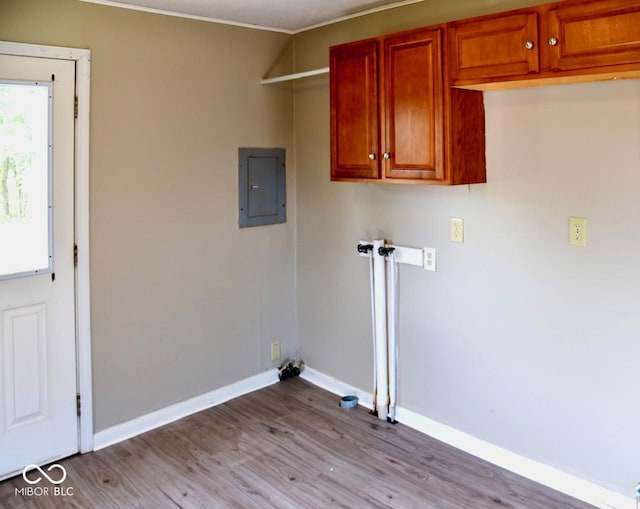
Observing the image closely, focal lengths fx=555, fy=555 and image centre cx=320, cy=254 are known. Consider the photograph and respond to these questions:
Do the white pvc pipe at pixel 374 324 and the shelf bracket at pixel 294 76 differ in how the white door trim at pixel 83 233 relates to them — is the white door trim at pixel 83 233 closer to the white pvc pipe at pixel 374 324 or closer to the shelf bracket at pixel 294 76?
the shelf bracket at pixel 294 76

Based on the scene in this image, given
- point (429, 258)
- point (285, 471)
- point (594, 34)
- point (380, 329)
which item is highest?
point (594, 34)

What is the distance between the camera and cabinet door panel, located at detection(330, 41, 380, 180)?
2811 millimetres

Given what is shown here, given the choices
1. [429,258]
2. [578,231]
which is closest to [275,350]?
[429,258]

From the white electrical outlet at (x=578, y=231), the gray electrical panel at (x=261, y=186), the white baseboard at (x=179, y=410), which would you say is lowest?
the white baseboard at (x=179, y=410)

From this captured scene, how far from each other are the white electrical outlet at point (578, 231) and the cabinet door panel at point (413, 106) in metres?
0.61

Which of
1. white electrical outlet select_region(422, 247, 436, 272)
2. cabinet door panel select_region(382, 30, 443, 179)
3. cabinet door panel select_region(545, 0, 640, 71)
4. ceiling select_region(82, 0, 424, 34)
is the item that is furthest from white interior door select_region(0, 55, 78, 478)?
cabinet door panel select_region(545, 0, 640, 71)

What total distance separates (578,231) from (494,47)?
2.84 feet

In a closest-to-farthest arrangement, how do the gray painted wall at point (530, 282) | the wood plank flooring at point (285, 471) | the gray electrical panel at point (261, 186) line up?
the gray painted wall at point (530, 282)
the wood plank flooring at point (285, 471)
the gray electrical panel at point (261, 186)

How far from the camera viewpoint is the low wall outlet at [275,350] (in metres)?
3.82

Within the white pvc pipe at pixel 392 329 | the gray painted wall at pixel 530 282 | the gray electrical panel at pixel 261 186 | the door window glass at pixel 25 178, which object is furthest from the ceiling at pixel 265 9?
the white pvc pipe at pixel 392 329

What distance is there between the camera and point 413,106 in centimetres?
263

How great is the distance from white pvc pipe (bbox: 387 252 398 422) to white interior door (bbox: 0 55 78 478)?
1720mm

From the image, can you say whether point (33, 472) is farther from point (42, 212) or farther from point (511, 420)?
point (511, 420)

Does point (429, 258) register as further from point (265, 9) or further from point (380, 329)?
point (265, 9)
